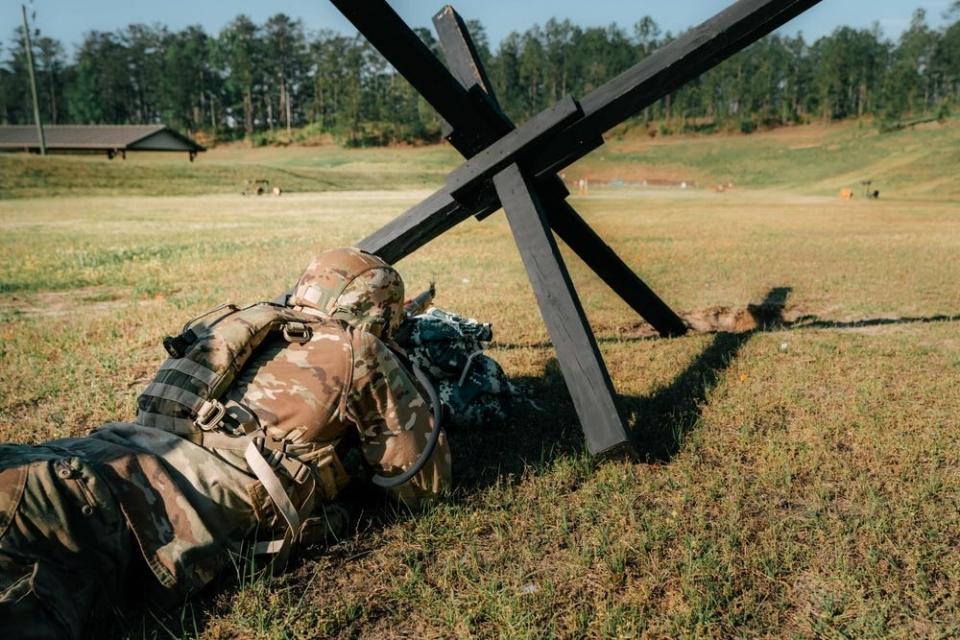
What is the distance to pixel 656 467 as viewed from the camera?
11.9 ft

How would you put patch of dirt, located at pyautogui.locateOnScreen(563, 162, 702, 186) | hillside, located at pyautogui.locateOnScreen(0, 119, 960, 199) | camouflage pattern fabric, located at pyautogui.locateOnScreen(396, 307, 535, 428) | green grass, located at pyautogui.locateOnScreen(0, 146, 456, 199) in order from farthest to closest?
patch of dirt, located at pyautogui.locateOnScreen(563, 162, 702, 186)
hillside, located at pyautogui.locateOnScreen(0, 119, 960, 199)
green grass, located at pyautogui.locateOnScreen(0, 146, 456, 199)
camouflage pattern fabric, located at pyautogui.locateOnScreen(396, 307, 535, 428)

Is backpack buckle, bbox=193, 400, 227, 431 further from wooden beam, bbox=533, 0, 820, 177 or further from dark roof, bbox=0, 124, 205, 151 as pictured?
dark roof, bbox=0, 124, 205, 151

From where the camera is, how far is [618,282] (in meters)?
5.46

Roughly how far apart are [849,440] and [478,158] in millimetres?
2705

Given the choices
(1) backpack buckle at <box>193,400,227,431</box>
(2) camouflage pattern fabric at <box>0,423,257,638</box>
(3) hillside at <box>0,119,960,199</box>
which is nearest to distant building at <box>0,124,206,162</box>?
(3) hillside at <box>0,119,960,199</box>

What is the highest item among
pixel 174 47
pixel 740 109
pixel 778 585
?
pixel 174 47

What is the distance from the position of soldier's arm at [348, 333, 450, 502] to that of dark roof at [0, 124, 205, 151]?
6381cm

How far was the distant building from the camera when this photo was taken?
5756 centimetres

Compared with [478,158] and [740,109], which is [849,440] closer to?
[478,158]

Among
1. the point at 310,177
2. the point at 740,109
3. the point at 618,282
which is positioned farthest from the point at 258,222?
the point at 740,109

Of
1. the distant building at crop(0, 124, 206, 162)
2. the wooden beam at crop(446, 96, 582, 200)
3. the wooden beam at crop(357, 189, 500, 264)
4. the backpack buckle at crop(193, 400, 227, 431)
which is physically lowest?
the backpack buckle at crop(193, 400, 227, 431)

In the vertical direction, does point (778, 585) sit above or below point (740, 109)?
below

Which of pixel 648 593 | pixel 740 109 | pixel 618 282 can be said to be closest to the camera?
pixel 648 593

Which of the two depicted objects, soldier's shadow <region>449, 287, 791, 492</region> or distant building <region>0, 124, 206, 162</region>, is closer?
soldier's shadow <region>449, 287, 791, 492</region>
